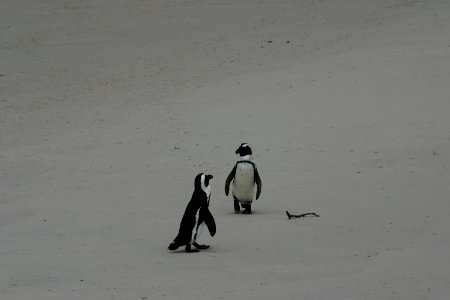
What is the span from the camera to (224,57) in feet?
53.2

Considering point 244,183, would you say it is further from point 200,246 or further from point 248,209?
point 200,246

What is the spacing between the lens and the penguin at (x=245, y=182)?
28.4 feet

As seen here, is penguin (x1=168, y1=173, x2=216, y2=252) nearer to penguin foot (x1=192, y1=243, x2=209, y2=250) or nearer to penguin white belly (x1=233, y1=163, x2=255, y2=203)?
penguin foot (x1=192, y1=243, x2=209, y2=250)

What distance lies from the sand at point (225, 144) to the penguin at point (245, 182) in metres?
0.17

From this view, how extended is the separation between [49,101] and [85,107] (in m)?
0.76

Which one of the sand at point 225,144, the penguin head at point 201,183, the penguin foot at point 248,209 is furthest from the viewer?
the penguin foot at point 248,209

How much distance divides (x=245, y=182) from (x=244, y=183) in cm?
1

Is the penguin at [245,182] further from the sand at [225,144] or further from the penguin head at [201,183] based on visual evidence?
the penguin head at [201,183]

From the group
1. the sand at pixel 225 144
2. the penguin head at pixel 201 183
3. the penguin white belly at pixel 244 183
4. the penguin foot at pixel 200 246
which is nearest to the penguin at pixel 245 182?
the penguin white belly at pixel 244 183

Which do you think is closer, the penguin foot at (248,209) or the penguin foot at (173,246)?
the penguin foot at (173,246)

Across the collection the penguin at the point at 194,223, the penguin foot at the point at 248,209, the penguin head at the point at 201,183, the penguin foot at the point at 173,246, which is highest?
the penguin head at the point at 201,183

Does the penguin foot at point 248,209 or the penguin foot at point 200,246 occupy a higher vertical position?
the penguin foot at point 248,209

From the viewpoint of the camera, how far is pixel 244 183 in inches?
345

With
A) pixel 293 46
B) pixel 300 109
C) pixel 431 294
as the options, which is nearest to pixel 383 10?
pixel 293 46
